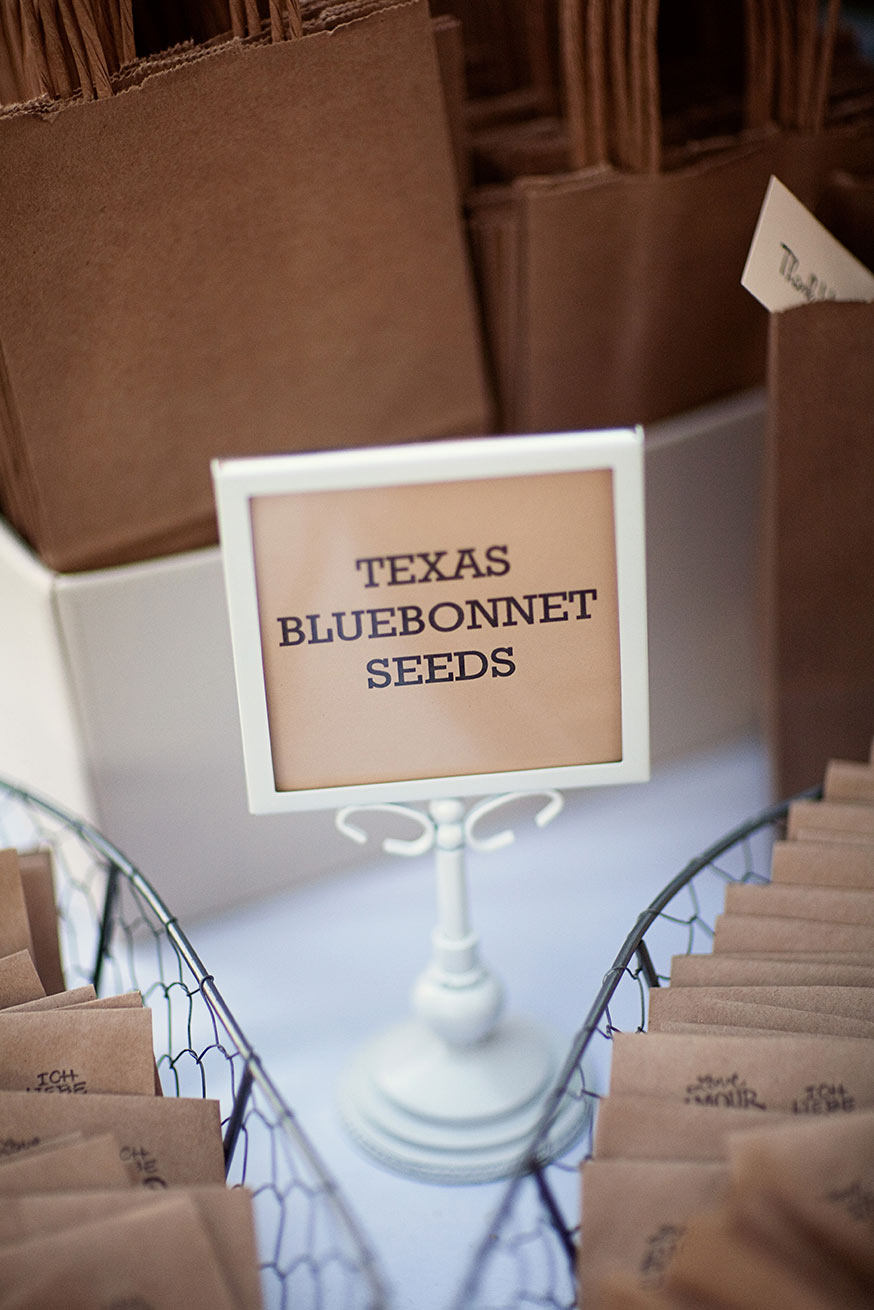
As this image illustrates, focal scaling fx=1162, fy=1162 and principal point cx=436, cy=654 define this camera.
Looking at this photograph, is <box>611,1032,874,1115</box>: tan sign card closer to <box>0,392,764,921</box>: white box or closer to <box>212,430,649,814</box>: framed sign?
<box>212,430,649,814</box>: framed sign

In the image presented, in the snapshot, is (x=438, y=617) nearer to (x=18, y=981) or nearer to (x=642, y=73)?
(x=18, y=981)

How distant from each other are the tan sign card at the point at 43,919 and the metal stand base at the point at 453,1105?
28 cm

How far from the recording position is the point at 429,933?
3.73 feet

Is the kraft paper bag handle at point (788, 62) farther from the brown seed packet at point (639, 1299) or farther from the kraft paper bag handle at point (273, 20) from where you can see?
the brown seed packet at point (639, 1299)

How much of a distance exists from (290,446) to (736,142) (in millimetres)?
487

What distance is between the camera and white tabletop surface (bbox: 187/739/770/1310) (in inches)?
36.5

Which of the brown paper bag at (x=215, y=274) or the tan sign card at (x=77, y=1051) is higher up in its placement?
the brown paper bag at (x=215, y=274)

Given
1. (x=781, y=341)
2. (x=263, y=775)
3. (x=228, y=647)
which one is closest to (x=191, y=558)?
(x=228, y=647)

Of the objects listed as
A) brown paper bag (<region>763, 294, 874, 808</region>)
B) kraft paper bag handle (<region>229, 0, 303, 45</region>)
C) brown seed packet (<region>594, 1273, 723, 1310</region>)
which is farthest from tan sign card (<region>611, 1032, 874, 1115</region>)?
kraft paper bag handle (<region>229, 0, 303, 45</region>)

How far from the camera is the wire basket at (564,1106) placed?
0.59 metres

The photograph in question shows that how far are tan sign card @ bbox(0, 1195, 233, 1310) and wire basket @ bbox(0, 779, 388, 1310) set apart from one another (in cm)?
5

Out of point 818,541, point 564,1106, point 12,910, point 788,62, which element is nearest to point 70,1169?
point 12,910

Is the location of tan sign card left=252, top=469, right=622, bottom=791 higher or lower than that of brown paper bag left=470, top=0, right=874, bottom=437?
lower

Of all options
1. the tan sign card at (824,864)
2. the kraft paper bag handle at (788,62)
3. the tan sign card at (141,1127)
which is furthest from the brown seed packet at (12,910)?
the kraft paper bag handle at (788,62)
